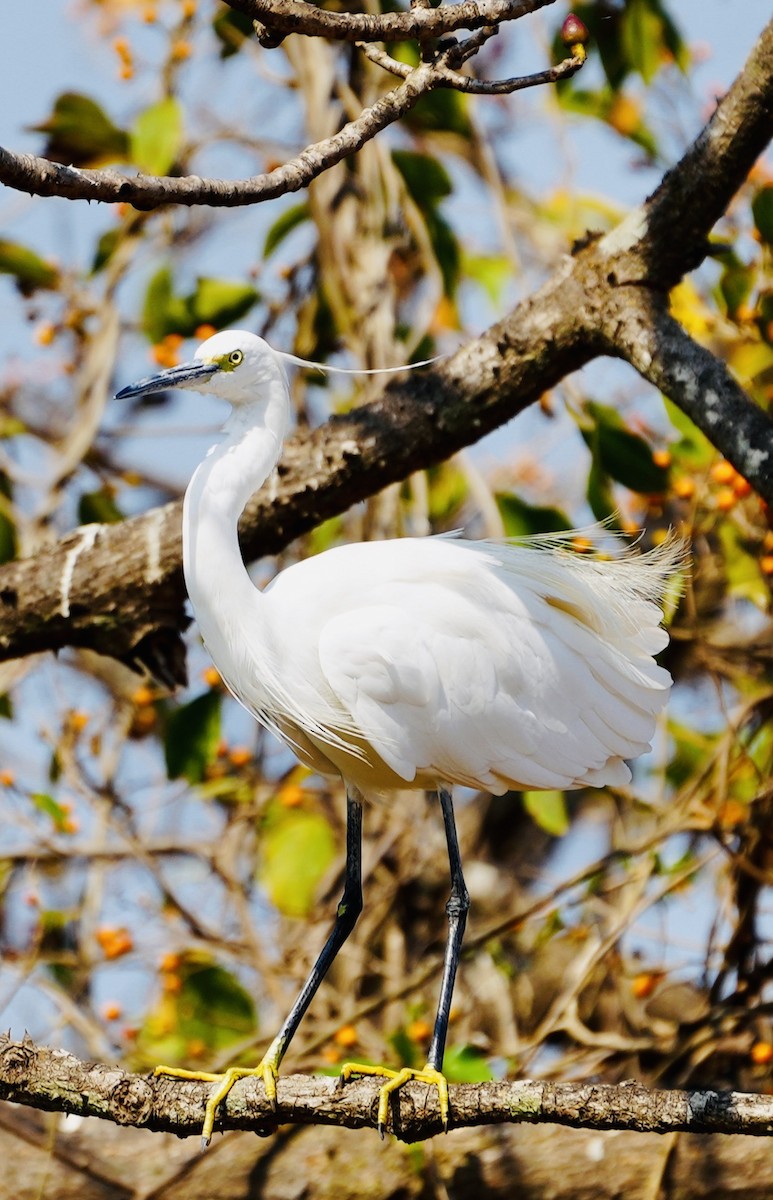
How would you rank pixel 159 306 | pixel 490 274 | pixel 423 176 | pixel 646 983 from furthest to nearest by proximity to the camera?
pixel 490 274 → pixel 159 306 → pixel 423 176 → pixel 646 983

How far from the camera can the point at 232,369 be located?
2.27m

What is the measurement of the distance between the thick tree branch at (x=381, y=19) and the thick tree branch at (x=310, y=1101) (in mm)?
1255

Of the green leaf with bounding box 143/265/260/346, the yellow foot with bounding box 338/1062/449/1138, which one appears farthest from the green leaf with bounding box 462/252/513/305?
the yellow foot with bounding box 338/1062/449/1138

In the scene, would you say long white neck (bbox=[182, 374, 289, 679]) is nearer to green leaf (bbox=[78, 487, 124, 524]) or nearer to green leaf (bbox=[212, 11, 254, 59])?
green leaf (bbox=[78, 487, 124, 524])

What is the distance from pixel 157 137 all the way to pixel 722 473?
55.2 inches

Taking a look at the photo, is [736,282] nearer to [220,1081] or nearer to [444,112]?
[444,112]

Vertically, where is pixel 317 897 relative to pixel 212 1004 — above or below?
above

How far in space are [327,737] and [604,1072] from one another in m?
1.28

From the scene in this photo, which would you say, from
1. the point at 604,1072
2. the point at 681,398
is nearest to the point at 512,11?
the point at 681,398

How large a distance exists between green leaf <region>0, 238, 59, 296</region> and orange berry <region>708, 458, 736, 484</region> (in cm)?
156

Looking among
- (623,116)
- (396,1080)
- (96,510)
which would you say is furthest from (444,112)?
(396,1080)

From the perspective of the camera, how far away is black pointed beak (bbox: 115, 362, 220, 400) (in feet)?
7.07

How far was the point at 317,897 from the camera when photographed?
3465 mm

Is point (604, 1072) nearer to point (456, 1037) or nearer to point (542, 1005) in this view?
point (456, 1037)
